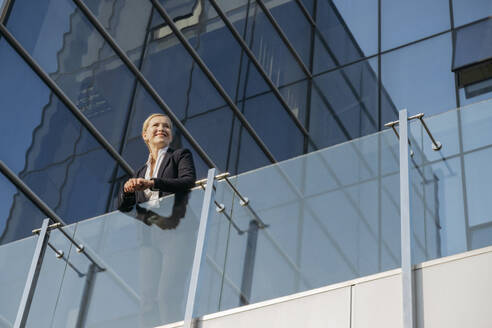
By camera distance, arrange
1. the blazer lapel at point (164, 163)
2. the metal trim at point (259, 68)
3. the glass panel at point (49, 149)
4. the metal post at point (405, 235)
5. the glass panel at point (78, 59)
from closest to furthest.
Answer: the metal post at point (405, 235)
the blazer lapel at point (164, 163)
the glass panel at point (49, 149)
the glass panel at point (78, 59)
the metal trim at point (259, 68)

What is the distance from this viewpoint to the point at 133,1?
13.5 meters

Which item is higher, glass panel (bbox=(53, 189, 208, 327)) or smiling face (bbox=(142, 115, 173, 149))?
smiling face (bbox=(142, 115, 173, 149))

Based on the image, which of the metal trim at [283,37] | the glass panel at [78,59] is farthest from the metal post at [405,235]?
the metal trim at [283,37]

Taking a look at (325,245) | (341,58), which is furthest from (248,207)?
(341,58)

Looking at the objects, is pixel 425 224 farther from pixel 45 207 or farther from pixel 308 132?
pixel 308 132

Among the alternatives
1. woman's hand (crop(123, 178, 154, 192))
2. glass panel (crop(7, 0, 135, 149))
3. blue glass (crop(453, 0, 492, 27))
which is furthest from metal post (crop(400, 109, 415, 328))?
blue glass (crop(453, 0, 492, 27))

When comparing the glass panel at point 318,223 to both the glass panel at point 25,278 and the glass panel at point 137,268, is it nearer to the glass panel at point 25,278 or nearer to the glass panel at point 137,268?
the glass panel at point 137,268

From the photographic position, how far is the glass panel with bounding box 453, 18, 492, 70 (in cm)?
1577

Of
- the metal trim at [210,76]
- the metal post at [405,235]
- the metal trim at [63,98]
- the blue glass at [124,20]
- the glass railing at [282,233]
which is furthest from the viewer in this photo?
the metal trim at [210,76]

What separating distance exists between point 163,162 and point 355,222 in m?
2.43

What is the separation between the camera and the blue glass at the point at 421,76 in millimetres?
15727

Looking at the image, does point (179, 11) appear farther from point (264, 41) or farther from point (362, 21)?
point (362, 21)

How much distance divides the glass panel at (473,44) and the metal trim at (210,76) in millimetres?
3639

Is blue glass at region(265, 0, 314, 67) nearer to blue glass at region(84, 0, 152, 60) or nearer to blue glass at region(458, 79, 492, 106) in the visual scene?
blue glass at region(458, 79, 492, 106)
